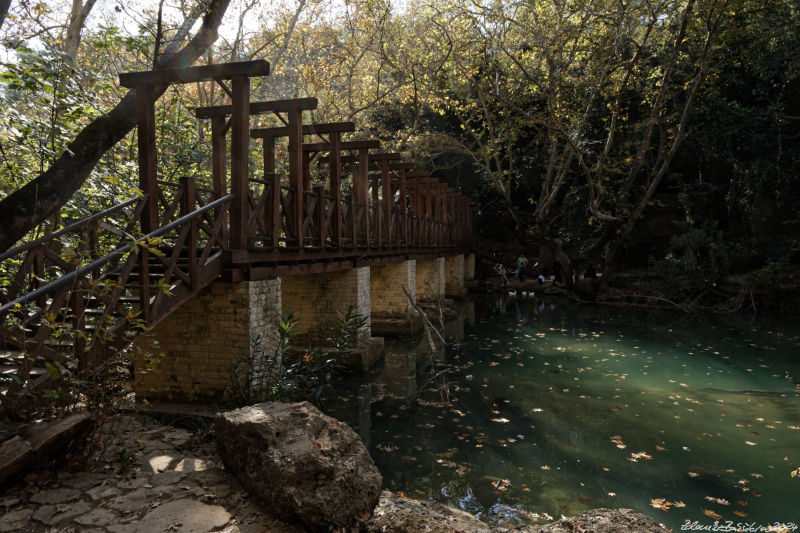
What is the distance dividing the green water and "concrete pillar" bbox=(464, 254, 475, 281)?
13596 mm

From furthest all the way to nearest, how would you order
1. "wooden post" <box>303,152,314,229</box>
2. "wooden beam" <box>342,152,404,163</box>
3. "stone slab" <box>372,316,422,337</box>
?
"stone slab" <box>372,316,422,337</box> < "wooden beam" <box>342,152,404,163</box> < "wooden post" <box>303,152,314,229</box>

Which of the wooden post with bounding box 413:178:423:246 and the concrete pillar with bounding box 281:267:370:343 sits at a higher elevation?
the wooden post with bounding box 413:178:423:246

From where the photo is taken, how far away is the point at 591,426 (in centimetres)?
689

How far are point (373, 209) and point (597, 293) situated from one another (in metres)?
12.9

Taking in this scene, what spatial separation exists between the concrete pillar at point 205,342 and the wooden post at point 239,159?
724mm

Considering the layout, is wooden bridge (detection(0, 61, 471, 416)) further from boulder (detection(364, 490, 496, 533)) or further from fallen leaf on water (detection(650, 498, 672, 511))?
fallen leaf on water (detection(650, 498, 672, 511))

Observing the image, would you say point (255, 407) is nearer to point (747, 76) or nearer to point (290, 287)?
point (290, 287)

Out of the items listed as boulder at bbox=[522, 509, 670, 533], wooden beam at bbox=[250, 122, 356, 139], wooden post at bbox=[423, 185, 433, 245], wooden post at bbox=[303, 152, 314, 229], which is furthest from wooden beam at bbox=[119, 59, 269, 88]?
wooden post at bbox=[423, 185, 433, 245]

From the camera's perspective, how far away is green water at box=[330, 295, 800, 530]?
4.98 m

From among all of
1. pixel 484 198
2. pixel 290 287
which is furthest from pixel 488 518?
pixel 484 198

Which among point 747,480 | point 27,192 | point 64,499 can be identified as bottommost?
point 747,480

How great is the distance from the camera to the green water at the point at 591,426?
498 centimetres

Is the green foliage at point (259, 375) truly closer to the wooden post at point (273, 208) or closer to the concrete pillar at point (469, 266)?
the wooden post at point (273, 208)

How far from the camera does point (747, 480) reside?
17.4 feet
